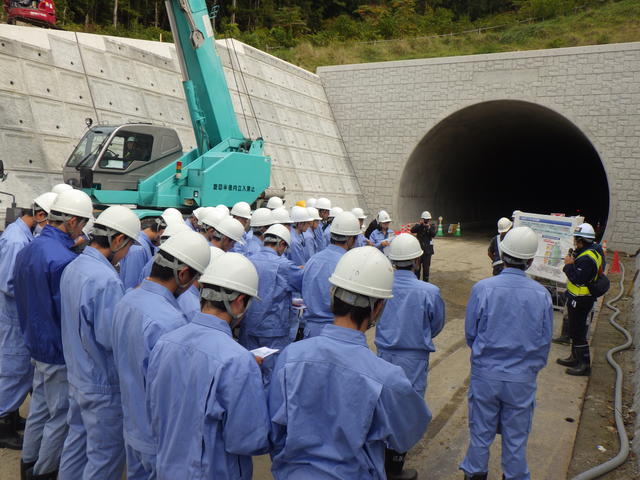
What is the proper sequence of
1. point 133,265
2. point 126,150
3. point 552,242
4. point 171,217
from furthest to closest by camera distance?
1. point 126,150
2. point 552,242
3. point 171,217
4. point 133,265

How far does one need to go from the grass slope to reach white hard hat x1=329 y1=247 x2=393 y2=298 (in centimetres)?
2210

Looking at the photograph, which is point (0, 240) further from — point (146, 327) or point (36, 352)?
point (146, 327)

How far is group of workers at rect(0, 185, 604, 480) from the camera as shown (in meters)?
2.04

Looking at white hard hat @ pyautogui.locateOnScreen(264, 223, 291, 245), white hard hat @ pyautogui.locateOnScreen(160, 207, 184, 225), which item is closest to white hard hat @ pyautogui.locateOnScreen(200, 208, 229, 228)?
white hard hat @ pyautogui.locateOnScreen(160, 207, 184, 225)

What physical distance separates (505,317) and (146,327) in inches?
104

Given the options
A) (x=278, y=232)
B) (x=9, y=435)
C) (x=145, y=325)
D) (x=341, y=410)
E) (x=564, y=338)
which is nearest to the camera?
(x=341, y=410)

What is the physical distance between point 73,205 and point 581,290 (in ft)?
20.5

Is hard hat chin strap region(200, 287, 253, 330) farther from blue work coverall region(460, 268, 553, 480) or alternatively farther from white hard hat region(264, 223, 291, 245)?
white hard hat region(264, 223, 291, 245)

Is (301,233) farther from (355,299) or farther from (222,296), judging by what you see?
(355,299)

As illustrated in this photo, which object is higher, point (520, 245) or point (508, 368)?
point (520, 245)

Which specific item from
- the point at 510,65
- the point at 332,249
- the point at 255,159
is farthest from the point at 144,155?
the point at 510,65

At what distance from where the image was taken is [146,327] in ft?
8.38

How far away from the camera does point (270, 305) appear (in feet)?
15.4

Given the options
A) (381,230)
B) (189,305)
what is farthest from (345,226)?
(381,230)
